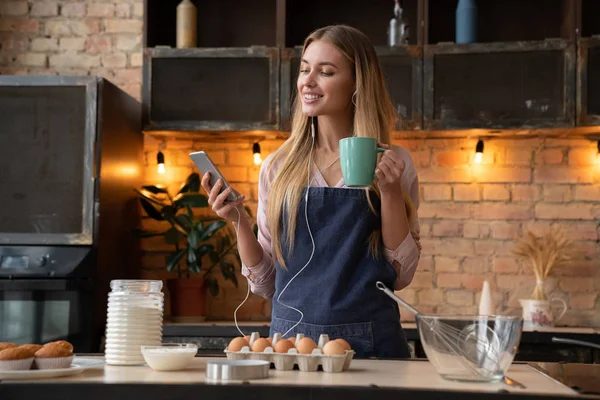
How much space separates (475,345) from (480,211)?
2550mm

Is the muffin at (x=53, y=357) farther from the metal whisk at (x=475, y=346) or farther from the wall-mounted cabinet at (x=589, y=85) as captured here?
the wall-mounted cabinet at (x=589, y=85)

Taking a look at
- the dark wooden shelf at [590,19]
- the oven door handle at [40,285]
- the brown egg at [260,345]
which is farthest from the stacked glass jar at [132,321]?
the dark wooden shelf at [590,19]

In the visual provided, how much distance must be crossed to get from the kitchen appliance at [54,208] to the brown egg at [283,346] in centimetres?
193

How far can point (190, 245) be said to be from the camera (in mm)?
3555

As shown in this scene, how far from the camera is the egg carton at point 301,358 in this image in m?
1.40

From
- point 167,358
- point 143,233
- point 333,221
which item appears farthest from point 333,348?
point 143,233

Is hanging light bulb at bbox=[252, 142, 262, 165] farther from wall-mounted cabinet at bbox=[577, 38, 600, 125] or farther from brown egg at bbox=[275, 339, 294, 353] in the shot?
brown egg at bbox=[275, 339, 294, 353]

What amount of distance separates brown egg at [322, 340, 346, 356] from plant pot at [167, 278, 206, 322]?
2.29m

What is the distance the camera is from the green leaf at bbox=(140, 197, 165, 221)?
12.1 ft

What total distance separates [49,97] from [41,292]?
30.9 inches

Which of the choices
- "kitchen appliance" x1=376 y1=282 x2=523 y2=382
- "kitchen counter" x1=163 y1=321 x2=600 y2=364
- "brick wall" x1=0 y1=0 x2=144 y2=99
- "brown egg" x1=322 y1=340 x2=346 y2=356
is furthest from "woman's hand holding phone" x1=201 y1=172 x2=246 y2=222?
"brick wall" x1=0 y1=0 x2=144 y2=99

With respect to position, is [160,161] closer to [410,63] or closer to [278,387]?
[410,63]

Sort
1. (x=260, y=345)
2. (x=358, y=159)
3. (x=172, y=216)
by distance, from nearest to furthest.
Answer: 1. (x=260, y=345)
2. (x=358, y=159)
3. (x=172, y=216)

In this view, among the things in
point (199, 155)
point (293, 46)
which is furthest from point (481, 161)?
point (199, 155)
